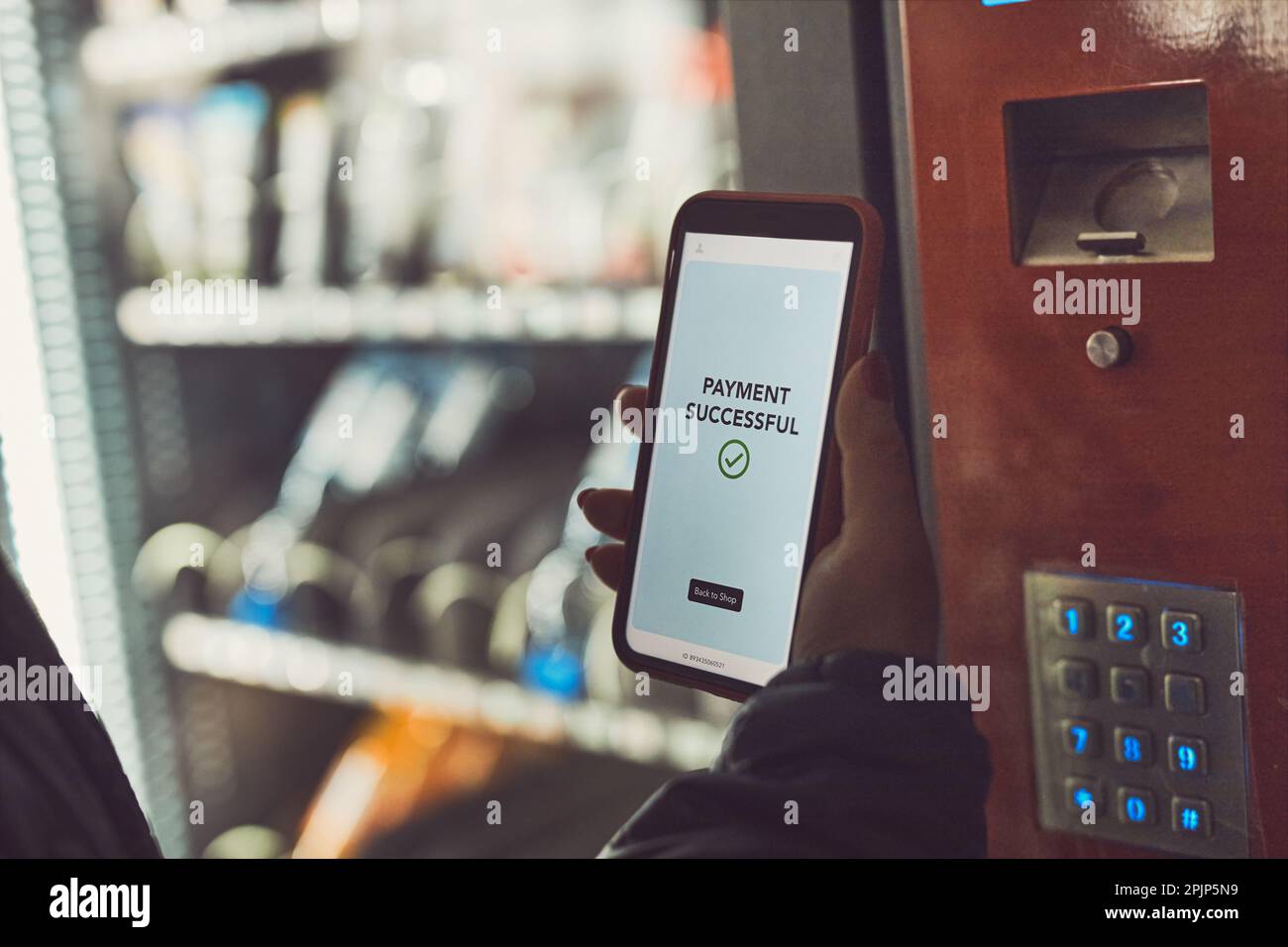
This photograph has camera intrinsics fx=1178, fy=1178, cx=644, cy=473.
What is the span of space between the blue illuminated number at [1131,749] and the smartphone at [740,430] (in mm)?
174

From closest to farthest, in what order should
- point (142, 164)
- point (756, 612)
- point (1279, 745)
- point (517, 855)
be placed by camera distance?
point (1279, 745), point (756, 612), point (517, 855), point (142, 164)

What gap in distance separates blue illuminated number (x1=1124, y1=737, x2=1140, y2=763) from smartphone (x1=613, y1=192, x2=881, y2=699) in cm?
17

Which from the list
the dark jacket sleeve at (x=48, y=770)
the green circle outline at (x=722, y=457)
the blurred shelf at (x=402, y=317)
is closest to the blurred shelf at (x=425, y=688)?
the blurred shelf at (x=402, y=317)

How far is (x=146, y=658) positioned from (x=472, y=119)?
857mm

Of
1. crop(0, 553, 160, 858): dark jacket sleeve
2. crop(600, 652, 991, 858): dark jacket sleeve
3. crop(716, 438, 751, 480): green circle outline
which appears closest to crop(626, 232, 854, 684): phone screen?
crop(716, 438, 751, 480): green circle outline

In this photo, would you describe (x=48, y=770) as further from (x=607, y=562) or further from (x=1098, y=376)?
(x=1098, y=376)

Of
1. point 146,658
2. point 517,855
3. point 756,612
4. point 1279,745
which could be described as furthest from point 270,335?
point 1279,745

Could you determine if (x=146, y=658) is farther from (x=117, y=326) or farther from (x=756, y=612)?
(x=756, y=612)

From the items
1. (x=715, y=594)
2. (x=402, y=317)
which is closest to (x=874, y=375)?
(x=715, y=594)

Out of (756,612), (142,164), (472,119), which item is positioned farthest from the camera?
(142,164)

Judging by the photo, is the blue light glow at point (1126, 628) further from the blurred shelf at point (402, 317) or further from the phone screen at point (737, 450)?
the blurred shelf at point (402, 317)

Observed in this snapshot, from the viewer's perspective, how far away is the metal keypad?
55 centimetres

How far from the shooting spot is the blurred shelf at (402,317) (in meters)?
1.09

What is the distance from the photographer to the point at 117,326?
1.53m
